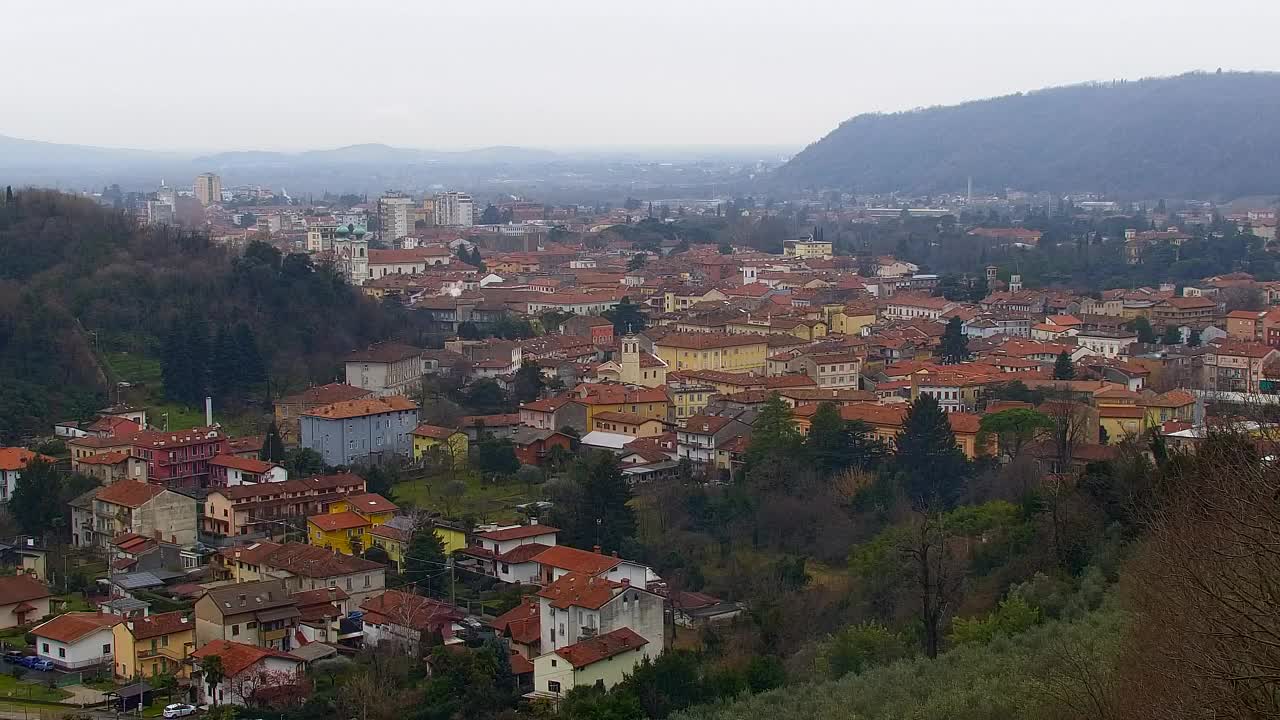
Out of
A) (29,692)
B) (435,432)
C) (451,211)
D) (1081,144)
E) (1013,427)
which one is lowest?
(29,692)

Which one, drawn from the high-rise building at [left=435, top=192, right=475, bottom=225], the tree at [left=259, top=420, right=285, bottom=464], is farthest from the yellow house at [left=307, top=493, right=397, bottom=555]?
the high-rise building at [left=435, top=192, right=475, bottom=225]

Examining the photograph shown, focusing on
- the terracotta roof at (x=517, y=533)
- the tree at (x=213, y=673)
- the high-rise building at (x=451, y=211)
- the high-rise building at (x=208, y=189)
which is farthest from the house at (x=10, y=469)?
the high-rise building at (x=208, y=189)

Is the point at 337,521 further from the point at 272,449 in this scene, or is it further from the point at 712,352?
the point at 712,352

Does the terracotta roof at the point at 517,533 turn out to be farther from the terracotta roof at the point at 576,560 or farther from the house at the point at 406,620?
the house at the point at 406,620

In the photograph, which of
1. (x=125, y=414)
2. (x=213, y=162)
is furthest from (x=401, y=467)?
(x=213, y=162)

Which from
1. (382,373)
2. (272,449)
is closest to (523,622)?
(272,449)

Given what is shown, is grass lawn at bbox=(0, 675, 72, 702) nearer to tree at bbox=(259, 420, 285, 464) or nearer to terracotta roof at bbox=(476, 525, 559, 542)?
terracotta roof at bbox=(476, 525, 559, 542)

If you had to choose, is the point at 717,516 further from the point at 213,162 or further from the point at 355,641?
the point at 213,162
